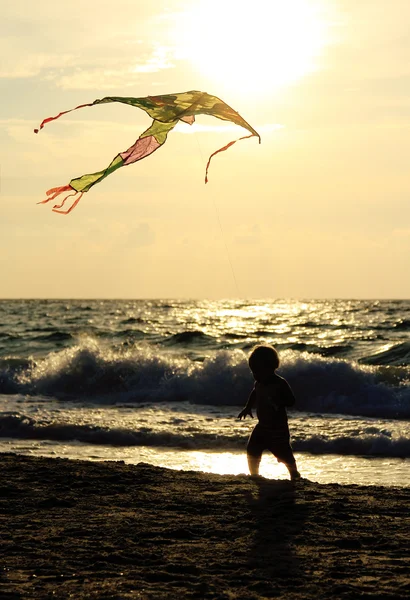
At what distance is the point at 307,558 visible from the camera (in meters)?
4.37

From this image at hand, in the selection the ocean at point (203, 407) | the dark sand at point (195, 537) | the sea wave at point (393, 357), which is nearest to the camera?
the dark sand at point (195, 537)

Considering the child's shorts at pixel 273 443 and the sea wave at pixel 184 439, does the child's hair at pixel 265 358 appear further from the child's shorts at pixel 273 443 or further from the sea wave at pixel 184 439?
the sea wave at pixel 184 439

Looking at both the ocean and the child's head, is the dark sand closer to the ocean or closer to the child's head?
the child's head

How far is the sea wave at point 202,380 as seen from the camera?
14430 mm

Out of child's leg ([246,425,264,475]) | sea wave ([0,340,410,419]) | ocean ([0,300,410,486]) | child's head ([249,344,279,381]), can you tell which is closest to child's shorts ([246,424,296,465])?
child's leg ([246,425,264,475])

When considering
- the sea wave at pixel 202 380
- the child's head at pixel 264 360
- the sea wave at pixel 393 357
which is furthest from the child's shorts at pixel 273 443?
the sea wave at pixel 393 357

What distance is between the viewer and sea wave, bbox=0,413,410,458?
947 cm

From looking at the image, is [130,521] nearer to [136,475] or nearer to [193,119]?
[136,475]

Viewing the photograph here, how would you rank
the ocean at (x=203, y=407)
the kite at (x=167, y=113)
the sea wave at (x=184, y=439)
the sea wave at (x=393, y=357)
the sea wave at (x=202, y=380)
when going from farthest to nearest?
the sea wave at (x=393, y=357)
the sea wave at (x=202, y=380)
the sea wave at (x=184, y=439)
the ocean at (x=203, y=407)
the kite at (x=167, y=113)

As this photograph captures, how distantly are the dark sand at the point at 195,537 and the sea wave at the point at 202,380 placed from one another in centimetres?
745

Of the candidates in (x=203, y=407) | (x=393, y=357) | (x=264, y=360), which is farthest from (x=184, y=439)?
(x=393, y=357)

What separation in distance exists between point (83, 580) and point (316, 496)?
99.6 inches

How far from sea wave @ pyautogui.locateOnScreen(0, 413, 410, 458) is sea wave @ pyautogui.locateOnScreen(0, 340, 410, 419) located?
354 cm

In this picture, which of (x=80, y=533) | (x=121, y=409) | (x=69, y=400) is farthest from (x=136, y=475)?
(x=69, y=400)
